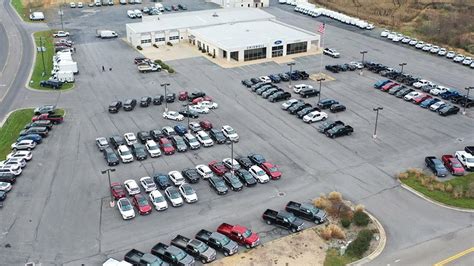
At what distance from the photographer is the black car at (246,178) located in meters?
48.5

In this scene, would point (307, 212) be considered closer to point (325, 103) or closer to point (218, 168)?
point (218, 168)

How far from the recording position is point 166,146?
5566 cm

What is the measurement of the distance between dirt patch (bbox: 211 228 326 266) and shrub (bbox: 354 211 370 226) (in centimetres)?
378

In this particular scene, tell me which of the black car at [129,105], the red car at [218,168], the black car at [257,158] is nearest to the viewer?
the red car at [218,168]

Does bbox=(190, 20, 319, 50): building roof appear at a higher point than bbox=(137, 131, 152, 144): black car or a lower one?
higher

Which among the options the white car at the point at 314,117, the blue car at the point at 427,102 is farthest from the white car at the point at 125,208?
the blue car at the point at 427,102

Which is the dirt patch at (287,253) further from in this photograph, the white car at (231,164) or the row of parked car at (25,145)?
the row of parked car at (25,145)

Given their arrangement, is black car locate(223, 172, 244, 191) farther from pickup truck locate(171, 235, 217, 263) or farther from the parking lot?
pickup truck locate(171, 235, 217, 263)

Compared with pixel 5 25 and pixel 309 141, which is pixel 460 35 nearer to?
pixel 309 141

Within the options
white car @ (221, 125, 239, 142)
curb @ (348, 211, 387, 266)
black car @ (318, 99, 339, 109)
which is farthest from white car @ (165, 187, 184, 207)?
black car @ (318, 99, 339, 109)

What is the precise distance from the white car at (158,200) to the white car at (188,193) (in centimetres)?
195

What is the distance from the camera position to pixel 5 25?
4518 inches

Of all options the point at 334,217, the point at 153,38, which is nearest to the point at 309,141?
the point at 334,217

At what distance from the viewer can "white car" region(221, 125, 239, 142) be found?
58281 millimetres
